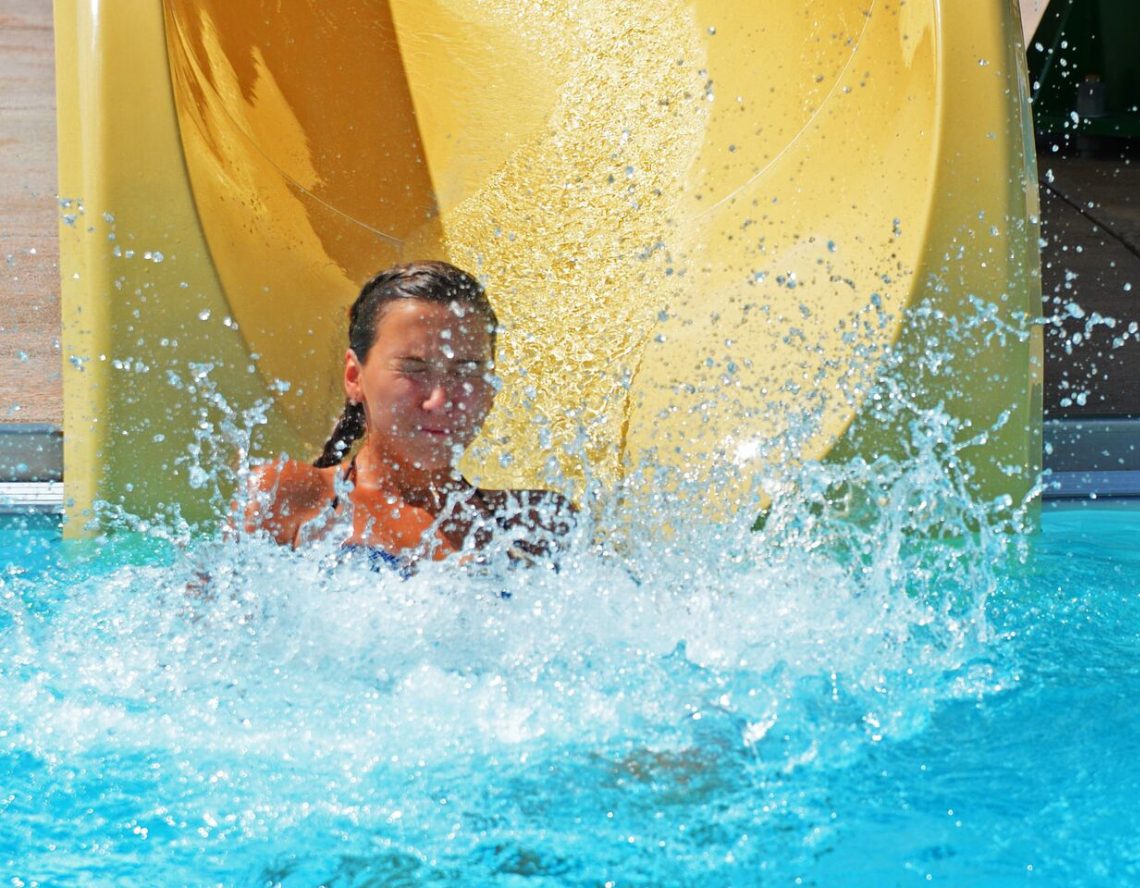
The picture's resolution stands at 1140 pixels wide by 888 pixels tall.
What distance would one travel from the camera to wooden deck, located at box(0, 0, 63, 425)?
3.06 m

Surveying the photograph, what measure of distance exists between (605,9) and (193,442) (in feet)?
4.47

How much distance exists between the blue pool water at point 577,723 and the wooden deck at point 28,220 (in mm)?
1204

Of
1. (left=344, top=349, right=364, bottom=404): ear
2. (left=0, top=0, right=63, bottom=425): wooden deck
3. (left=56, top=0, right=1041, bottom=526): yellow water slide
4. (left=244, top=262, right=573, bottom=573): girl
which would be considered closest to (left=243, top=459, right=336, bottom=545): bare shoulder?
(left=244, top=262, right=573, bottom=573): girl

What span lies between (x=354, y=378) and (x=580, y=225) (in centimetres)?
94

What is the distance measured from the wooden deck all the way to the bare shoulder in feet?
3.71

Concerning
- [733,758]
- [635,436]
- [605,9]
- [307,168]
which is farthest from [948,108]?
[733,758]

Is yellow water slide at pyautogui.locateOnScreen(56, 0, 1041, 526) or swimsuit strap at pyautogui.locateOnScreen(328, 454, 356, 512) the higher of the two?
yellow water slide at pyautogui.locateOnScreen(56, 0, 1041, 526)

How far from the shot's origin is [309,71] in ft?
9.20

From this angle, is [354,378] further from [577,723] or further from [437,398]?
[577,723]

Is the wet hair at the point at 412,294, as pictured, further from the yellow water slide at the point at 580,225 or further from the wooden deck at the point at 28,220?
the wooden deck at the point at 28,220

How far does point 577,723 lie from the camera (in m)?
1.39

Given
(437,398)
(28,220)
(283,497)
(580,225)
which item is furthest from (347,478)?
(28,220)

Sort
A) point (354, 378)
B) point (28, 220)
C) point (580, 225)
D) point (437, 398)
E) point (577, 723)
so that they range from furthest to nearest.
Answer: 1. point (28, 220)
2. point (580, 225)
3. point (354, 378)
4. point (437, 398)
5. point (577, 723)

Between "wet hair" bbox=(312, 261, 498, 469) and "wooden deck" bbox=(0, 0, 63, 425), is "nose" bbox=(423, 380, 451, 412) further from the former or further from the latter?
"wooden deck" bbox=(0, 0, 63, 425)
